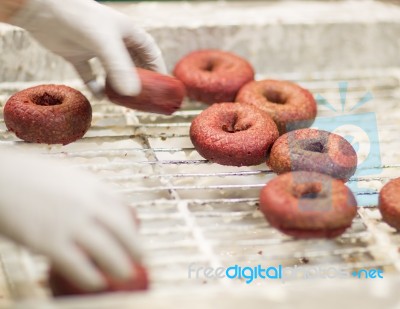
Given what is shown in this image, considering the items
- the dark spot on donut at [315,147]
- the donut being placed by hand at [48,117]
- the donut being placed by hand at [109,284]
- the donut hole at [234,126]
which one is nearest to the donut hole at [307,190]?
the dark spot on donut at [315,147]

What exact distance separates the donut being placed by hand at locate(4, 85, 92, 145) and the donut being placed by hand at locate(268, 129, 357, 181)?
0.66 meters

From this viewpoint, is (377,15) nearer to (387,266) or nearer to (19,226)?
(387,266)

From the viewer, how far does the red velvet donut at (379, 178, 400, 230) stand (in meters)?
1.69

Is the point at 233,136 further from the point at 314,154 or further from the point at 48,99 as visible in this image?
the point at 48,99

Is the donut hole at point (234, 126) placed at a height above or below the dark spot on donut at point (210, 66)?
below

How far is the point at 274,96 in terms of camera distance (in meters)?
2.35

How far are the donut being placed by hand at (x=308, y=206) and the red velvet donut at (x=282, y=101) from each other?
483mm

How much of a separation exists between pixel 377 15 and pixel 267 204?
1.43 meters

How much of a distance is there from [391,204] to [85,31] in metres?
1.04

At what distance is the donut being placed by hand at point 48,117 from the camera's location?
199cm

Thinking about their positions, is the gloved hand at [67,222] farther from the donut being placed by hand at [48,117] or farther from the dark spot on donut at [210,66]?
the dark spot on donut at [210,66]

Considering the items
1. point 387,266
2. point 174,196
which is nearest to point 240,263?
point 174,196

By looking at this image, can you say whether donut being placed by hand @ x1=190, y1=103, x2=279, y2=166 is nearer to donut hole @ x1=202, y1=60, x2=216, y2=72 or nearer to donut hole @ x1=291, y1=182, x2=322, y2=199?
donut hole @ x1=291, y1=182, x2=322, y2=199

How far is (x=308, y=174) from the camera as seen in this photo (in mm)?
1758
